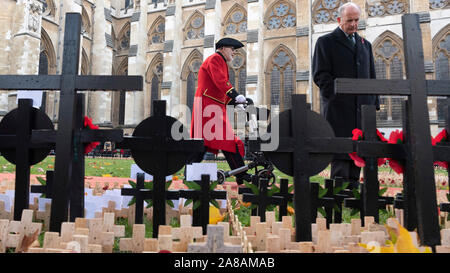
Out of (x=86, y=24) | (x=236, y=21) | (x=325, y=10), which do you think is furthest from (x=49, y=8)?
(x=325, y=10)

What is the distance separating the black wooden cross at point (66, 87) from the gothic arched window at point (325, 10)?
19487 mm

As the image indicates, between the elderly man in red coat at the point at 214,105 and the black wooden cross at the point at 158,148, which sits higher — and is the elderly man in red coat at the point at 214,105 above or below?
above

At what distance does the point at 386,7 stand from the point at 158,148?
66.6 feet

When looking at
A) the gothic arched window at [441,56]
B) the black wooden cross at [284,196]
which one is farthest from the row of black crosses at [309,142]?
the gothic arched window at [441,56]

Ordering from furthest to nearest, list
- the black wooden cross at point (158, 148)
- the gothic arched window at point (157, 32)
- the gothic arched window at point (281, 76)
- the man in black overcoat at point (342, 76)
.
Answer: the gothic arched window at point (157, 32) → the gothic arched window at point (281, 76) → the man in black overcoat at point (342, 76) → the black wooden cross at point (158, 148)

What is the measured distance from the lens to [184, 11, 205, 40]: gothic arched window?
23781mm

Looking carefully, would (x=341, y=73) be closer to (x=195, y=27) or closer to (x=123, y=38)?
(x=195, y=27)

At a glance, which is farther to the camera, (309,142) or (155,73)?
(155,73)

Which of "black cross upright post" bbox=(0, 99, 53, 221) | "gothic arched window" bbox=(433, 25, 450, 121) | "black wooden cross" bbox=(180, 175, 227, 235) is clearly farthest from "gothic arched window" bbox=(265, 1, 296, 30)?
Answer: "black cross upright post" bbox=(0, 99, 53, 221)

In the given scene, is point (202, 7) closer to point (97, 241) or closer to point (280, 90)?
point (280, 90)

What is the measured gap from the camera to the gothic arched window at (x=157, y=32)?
25311 millimetres

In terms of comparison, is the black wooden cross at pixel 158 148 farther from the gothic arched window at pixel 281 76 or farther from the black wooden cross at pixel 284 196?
the gothic arched window at pixel 281 76

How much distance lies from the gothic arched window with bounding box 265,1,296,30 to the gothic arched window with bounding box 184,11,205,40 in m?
5.26

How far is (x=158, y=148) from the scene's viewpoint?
89.7 inches
